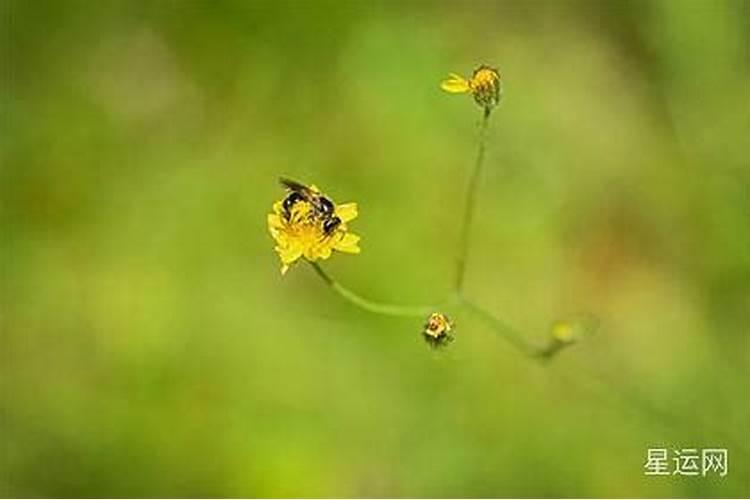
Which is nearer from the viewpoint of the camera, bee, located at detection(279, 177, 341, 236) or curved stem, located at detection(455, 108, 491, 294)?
bee, located at detection(279, 177, 341, 236)

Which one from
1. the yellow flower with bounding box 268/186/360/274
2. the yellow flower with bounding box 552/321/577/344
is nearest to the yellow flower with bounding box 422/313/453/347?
the yellow flower with bounding box 268/186/360/274

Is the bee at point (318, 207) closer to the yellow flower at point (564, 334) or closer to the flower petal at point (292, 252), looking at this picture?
the flower petal at point (292, 252)

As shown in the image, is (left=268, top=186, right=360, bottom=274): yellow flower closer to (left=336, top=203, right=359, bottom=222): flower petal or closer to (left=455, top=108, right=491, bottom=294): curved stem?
(left=336, top=203, right=359, bottom=222): flower petal

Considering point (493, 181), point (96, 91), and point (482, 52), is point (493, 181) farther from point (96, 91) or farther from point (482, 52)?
point (96, 91)

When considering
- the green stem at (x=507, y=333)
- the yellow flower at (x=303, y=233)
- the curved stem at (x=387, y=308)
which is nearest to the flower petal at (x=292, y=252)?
the yellow flower at (x=303, y=233)

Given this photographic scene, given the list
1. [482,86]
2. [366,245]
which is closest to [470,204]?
[366,245]

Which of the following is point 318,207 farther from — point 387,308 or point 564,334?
point 564,334

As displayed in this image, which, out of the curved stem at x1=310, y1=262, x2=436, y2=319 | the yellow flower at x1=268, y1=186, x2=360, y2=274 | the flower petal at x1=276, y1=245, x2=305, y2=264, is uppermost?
the curved stem at x1=310, y1=262, x2=436, y2=319
